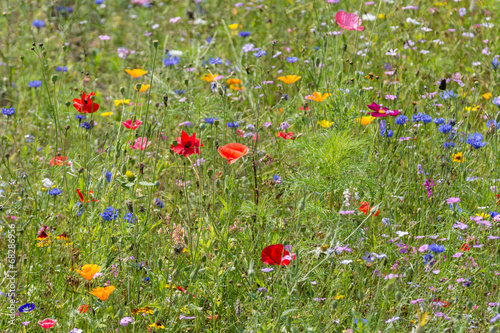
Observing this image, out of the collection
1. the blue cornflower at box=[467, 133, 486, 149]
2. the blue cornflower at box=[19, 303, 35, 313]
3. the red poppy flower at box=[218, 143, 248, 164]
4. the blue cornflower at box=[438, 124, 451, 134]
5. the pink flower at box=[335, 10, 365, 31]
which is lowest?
the blue cornflower at box=[19, 303, 35, 313]

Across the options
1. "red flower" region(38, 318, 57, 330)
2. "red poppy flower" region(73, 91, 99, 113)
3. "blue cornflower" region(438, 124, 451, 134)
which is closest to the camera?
"red flower" region(38, 318, 57, 330)

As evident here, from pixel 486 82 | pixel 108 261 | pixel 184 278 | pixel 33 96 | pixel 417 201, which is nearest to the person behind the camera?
pixel 108 261

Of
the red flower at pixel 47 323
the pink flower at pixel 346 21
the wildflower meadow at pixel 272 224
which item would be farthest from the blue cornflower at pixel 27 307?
the pink flower at pixel 346 21

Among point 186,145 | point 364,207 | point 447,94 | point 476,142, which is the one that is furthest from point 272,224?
point 447,94

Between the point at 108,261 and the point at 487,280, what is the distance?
1261 mm

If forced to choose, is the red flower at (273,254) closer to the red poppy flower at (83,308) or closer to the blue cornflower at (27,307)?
the red poppy flower at (83,308)

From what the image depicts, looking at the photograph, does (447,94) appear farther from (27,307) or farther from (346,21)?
(27,307)

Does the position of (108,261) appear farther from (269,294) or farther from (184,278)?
(269,294)

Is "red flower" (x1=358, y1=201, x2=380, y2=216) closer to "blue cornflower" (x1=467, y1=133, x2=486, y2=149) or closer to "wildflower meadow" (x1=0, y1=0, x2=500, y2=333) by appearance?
"wildflower meadow" (x1=0, y1=0, x2=500, y2=333)

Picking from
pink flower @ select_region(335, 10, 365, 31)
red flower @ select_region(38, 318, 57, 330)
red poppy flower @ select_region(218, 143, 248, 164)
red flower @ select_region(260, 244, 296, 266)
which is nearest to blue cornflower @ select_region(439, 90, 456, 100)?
pink flower @ select_region(335, 10, 365, 31)

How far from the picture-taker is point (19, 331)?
170 centimetres

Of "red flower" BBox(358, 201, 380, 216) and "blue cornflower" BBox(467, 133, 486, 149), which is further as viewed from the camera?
"blue cornflower" BBox(467, 133, 486, 149)

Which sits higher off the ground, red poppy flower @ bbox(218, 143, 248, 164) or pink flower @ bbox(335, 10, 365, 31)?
pink flower @ bbox(335, 10, 365, 31)

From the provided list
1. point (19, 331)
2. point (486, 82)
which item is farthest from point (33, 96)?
point (486, 82)
